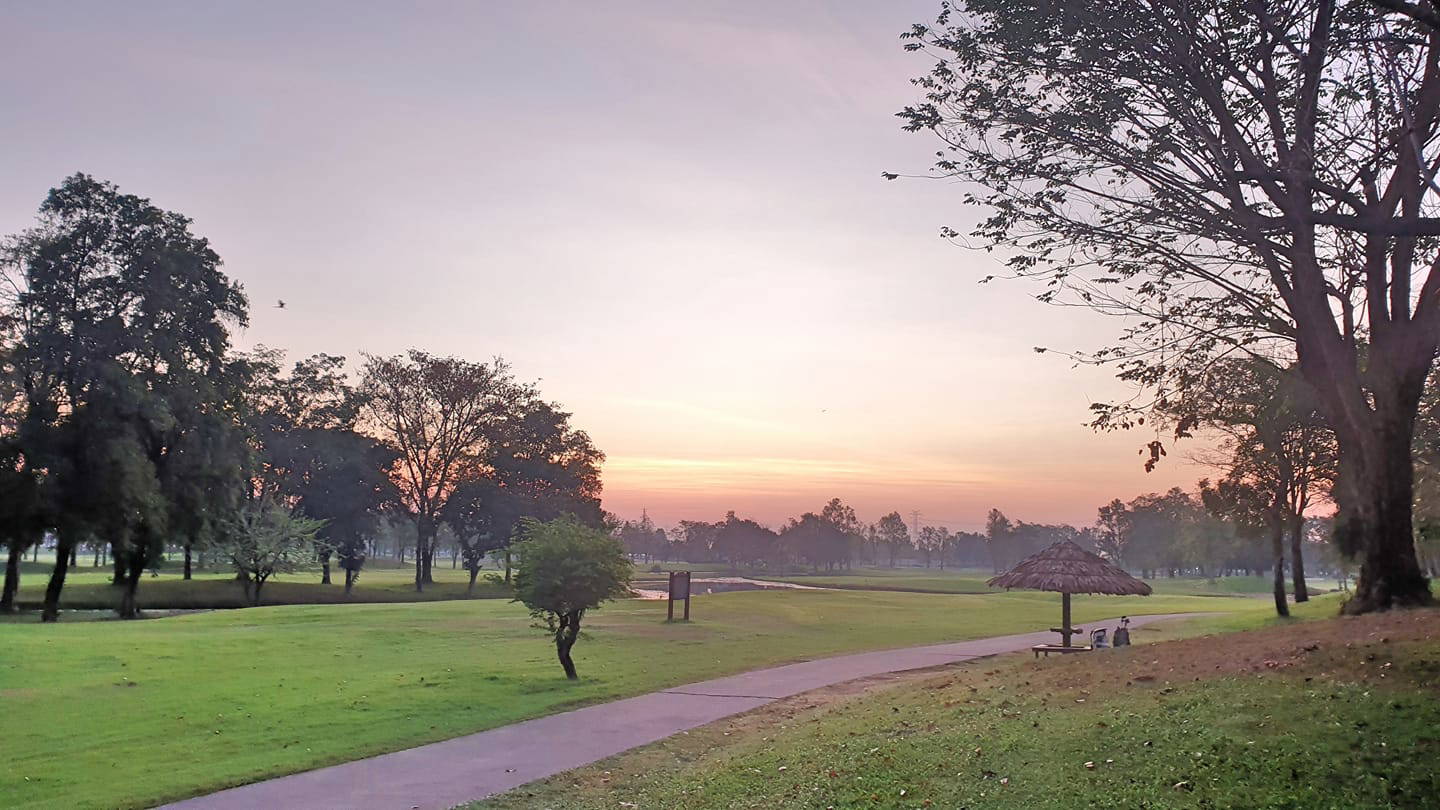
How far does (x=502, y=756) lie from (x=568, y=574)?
22.0ft

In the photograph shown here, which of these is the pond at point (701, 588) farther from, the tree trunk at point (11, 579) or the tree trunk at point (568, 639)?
the tree trunk at point (568, 639)

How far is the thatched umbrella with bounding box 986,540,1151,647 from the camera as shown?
24.1 m

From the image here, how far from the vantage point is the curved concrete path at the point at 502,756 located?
932cm

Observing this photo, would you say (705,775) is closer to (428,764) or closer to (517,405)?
(428,764)

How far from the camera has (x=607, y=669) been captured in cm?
1995

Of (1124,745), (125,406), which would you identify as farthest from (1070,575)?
(125,406)

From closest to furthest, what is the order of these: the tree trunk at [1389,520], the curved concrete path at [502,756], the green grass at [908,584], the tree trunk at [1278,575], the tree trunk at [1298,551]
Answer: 1. the curved concrete path at [502,756]
2. the tree trunk at [1389,520]
3. the tree trunk at [1278,575]
4. the tree trunk at [1298,551]
5. the green grass at [908,584]

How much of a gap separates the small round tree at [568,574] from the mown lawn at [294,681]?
134cm

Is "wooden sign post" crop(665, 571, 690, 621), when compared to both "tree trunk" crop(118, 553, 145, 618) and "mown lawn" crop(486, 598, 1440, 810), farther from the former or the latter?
"tree trunk" crop(118, 553, 145, 618)

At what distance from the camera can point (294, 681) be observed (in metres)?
17.6

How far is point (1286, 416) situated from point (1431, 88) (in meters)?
19.2

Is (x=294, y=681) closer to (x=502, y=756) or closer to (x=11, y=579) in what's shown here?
(x=502, y=756)

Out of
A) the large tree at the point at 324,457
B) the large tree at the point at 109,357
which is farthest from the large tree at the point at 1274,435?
the large tree at the point at 324,457

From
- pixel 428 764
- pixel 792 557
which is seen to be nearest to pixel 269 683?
pixel 428 764
